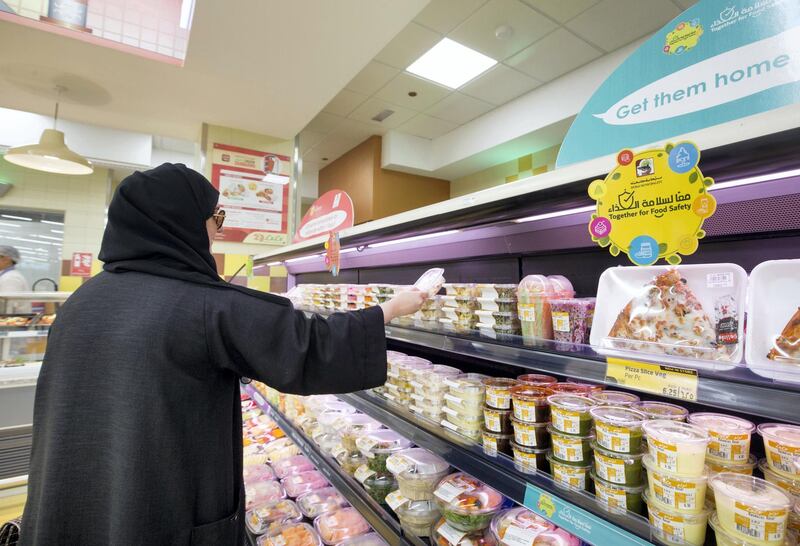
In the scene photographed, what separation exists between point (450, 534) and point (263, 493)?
4.75 feet

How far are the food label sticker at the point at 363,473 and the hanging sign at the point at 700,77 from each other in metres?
1.56

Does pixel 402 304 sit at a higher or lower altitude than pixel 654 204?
lower

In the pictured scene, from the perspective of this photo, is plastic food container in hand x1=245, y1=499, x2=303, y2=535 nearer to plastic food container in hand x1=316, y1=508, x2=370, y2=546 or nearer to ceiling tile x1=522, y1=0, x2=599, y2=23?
plastic food container in hand x1=316, y1=508, x2=370, y2=546

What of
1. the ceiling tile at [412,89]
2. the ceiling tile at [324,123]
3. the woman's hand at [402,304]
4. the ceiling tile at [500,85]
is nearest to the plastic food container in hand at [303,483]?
the woman's hand at [402,304]

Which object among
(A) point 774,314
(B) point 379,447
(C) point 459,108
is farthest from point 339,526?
(C) point 459,108

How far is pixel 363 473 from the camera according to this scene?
1.80 meters

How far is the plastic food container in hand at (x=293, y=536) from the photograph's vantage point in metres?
1.97

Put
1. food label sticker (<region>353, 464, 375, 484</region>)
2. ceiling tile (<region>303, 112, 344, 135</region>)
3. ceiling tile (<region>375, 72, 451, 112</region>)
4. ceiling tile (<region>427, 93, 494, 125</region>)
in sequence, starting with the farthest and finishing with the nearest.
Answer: ceiling tile (<region>303, 112, 344, 135</region>)
ceiling tile (<region>427, 93, 494, 125</region>)
ceiling tile (<region>375, 72, 451, 112</region>)
food label sticker (<region>353, 464, 375, 484</region>)

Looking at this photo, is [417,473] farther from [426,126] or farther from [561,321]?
[426,126]

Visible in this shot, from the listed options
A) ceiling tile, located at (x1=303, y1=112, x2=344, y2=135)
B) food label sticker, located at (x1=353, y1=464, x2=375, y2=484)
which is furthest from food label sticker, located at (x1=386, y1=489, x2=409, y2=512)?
ceiling tile, located at (x1=303, y1=112, x2=344, y2=135)

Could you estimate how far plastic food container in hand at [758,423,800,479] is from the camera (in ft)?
2.66

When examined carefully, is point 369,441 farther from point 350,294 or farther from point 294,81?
point 294,81

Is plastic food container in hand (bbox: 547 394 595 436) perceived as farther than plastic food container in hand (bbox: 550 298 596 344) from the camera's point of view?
No

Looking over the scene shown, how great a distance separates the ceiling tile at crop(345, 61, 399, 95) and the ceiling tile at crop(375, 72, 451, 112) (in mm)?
105
